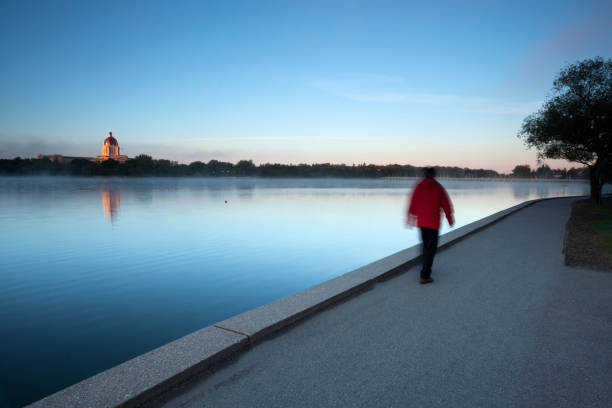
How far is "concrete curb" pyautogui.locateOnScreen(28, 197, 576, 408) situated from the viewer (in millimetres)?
3033

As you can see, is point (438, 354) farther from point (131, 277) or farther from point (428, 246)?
point (131, 277)

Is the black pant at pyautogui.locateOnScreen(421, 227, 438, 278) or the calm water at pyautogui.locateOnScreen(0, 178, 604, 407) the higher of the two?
the black pant at pyautogui.locateOnScreen(421, 227, 438, 278)

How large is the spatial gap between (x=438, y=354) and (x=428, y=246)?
9.34ft

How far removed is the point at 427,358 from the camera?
12.3 feet

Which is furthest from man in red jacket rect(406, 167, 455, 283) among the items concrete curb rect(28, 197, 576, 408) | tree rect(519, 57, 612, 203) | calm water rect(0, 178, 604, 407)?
tree rect(519, 57, 612, 203)

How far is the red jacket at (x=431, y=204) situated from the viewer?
6.40 meters

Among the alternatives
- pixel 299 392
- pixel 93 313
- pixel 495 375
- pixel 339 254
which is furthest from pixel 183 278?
pixel 495 375

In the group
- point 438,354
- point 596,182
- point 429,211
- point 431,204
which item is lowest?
point 438,354

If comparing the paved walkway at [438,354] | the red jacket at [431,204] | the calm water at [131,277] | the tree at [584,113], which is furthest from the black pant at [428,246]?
the tree at [584,113]

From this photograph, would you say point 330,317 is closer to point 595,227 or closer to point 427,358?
point 427,358

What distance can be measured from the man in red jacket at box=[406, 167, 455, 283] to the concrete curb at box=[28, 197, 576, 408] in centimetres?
139

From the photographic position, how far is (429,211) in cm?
642

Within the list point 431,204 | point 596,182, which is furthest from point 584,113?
point 431,204

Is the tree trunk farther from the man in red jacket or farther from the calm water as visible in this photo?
the man in red jacket
